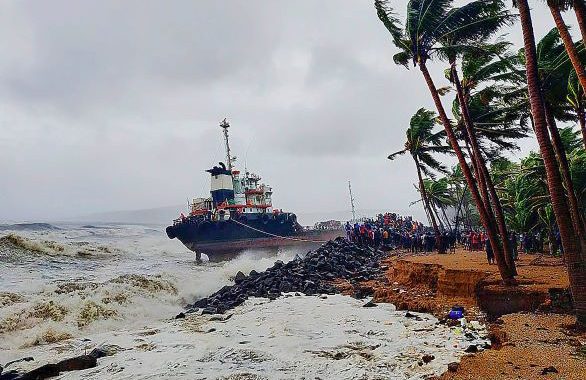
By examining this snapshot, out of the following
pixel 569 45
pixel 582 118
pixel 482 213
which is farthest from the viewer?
pixel 582 118

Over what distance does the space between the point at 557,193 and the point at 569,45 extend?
152 inches

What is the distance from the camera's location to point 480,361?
22.2 feet

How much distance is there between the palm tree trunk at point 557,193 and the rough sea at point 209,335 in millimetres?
2502

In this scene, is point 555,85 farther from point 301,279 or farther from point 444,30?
point 301,279

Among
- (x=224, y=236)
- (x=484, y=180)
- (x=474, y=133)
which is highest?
(x=474, y=133)

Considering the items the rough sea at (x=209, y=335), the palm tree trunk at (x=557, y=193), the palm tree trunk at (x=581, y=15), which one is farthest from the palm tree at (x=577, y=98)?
the rough sea at (x=209, y=335)

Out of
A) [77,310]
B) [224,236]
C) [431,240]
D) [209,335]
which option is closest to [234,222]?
[224,236]

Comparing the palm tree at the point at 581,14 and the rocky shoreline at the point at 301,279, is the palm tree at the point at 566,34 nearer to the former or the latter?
the palm tree at the point at 581,14

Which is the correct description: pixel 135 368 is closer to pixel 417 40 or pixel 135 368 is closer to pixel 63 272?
pixel 417 40

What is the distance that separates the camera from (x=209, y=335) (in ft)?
36.6

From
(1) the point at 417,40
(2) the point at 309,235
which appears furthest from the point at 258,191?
(1) the point at 417,40

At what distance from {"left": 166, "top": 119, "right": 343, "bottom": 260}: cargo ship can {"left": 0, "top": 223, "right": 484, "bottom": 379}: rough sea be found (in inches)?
934

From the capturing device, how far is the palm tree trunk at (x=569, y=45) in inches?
367

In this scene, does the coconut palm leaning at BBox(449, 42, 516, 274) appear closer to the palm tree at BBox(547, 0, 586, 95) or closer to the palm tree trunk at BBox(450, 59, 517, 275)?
the palm tree trunk at BBox(450, 59, 517, 275)
